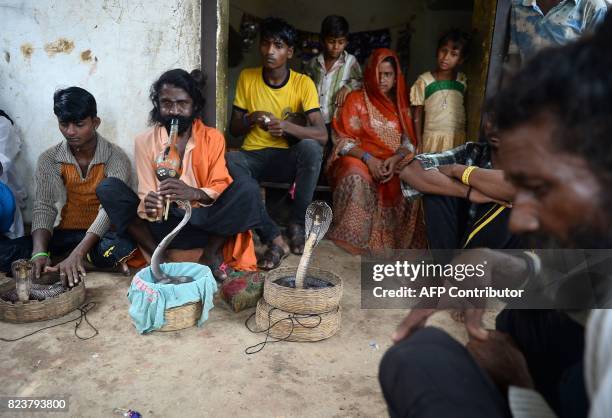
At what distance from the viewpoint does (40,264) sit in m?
3.04

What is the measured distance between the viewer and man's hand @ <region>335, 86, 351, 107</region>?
14.4ft

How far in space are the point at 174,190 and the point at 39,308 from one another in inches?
37.3

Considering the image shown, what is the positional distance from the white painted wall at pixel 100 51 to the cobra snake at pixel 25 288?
142cm

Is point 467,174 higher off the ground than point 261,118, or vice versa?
point 261,118

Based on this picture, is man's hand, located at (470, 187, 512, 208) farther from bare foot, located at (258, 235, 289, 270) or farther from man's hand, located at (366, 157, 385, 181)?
bare foot, located at (258, 235, 289, 270)

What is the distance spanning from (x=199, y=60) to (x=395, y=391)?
3.21 m

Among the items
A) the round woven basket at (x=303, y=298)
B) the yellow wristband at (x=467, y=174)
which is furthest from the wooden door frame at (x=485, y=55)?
the round woven basket at (x=303, y=298)

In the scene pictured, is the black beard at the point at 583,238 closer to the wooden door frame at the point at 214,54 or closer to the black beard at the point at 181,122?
the black beard at the point at 181,122

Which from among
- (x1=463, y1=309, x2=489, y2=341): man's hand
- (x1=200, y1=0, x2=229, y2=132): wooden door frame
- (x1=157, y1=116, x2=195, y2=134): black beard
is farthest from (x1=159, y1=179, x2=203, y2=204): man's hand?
(x1=463, y1=309, x2=489, y2=341): man's hand

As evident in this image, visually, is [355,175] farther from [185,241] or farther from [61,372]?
[61,372]

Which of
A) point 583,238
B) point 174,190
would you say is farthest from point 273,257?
point 583,238

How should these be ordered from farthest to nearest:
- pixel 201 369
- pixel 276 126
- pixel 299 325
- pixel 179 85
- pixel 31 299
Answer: pixel 276 126 < pixel 179 85 < pixel 31 299 < pixel 299 325 < pixel 201 369

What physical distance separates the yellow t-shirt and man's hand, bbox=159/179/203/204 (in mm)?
1174

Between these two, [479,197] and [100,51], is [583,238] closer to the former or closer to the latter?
[479,197]
